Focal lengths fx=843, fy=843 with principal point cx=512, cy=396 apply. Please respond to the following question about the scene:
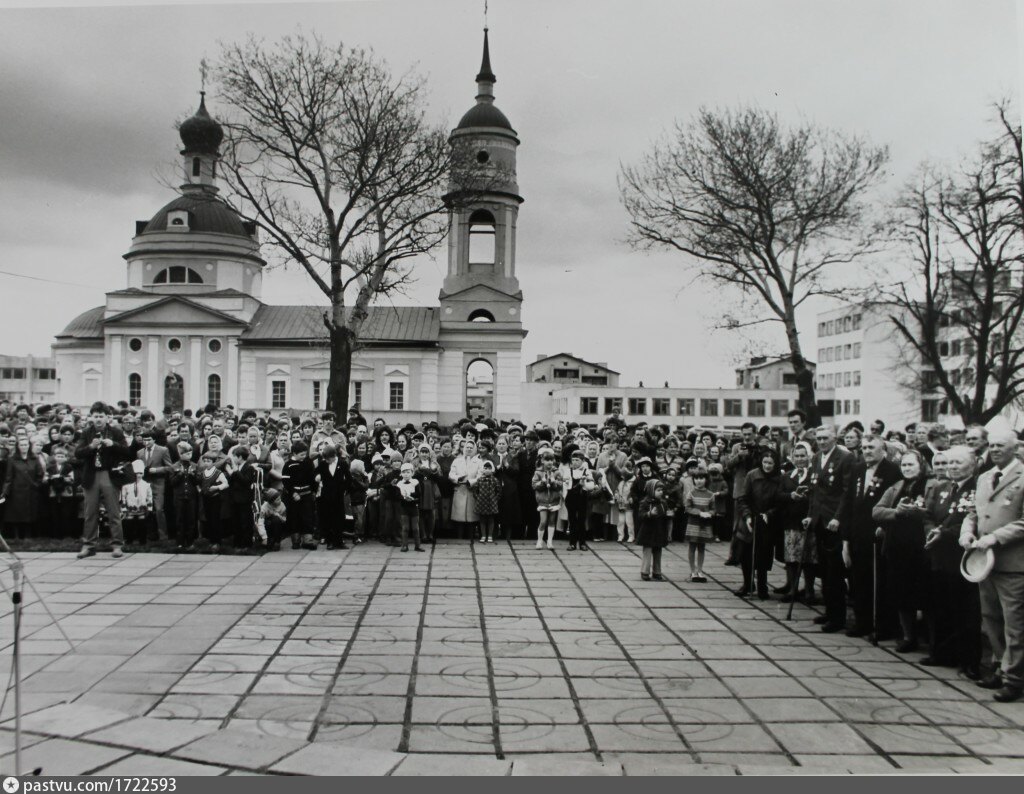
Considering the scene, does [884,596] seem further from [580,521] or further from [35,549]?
[35,549]

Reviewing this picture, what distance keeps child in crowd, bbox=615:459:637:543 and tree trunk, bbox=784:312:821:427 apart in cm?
799

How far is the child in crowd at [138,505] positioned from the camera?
11.4 m

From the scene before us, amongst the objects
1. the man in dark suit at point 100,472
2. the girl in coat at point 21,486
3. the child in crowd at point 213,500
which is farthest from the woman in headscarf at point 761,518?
the girl in coat at point 21,486

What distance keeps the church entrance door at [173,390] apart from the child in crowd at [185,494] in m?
35.6

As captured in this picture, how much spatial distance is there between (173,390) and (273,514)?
3651cm

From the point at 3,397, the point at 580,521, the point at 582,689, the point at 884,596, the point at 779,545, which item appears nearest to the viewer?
the point at 582,689

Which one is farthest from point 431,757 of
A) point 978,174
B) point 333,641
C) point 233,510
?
point 978,174

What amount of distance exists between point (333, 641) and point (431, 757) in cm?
260

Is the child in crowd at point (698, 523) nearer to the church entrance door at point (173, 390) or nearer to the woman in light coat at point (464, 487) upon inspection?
the woman in light coat at point (464, 487)

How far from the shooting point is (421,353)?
1775 inches

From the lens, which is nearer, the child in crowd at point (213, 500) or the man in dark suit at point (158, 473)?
the child in crowd at point (213, 500)

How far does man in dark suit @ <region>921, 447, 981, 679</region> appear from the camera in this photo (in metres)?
6.45

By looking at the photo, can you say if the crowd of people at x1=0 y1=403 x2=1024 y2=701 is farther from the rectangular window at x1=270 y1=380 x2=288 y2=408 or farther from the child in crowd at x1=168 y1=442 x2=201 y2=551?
the rectangular window at x1=270 y1=380 x2=288 y2=408

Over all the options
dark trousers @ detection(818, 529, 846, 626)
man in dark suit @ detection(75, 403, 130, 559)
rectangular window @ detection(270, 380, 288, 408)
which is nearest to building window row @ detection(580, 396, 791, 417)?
rectangular window @ detection(270, 380, 288, 408)
